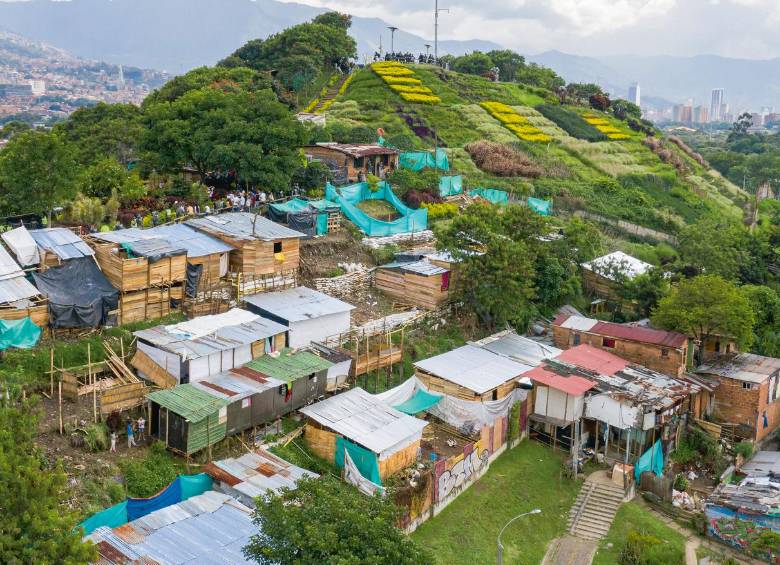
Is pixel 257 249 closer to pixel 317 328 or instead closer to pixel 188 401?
pixel 317 328

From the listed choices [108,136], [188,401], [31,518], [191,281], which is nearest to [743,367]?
[191,281]

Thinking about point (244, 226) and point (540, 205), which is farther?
point (540, 205)

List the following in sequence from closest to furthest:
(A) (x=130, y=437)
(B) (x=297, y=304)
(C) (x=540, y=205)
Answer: (A) (x=130, y=437) < (B) (x=297, y=304) < (C) (x=540, y=205)

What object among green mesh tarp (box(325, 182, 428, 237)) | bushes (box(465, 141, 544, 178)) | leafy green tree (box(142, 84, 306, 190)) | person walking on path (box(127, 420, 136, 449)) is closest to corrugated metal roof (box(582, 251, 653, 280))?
green mesh tarp (box(325, 182, 428, 237))

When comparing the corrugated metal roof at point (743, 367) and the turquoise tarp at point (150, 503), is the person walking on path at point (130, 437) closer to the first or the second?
the turquoise tarp at point (150, 503)

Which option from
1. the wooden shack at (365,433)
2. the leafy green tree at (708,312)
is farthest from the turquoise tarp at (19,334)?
the leafy green tree at (708,312)

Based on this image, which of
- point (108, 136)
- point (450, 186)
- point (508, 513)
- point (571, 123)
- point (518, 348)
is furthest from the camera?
point (571, 123)

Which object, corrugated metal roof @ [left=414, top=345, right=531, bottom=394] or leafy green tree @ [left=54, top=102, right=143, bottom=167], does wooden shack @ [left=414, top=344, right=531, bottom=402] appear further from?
leafy green tree @ [left=54, top=102, right=143, bottom=167]
